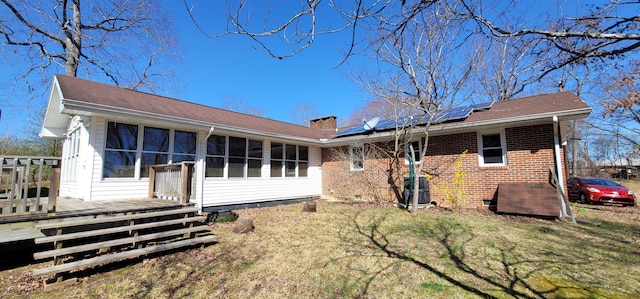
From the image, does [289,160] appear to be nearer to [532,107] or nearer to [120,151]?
[120,151]

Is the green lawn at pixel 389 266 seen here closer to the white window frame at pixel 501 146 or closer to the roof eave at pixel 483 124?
the white window frame at pixel 501 146

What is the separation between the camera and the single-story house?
6.86m

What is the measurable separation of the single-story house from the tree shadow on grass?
Result: 3573 millimetres

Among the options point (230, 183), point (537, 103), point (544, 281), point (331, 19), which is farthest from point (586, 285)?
point (230, 183)

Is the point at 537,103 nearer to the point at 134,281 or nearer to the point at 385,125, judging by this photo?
the point at 385,125

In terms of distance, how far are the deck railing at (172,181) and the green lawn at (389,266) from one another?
1278mm

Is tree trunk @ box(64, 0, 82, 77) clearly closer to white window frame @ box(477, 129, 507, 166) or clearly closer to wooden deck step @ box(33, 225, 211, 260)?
wooden deck step @ box(33, 225, 211, 260)

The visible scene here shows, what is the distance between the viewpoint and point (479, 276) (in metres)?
3.65

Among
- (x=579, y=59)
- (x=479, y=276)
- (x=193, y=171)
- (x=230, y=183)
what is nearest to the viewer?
(x=579, y=59)

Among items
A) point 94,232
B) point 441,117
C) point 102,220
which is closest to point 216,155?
point 102,220

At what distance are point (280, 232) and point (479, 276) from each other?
13.1 feet

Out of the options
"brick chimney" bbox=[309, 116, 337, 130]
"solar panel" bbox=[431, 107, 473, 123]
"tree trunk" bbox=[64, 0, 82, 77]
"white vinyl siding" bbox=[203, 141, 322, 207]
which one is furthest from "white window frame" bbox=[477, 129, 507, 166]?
"tree trunk" bbox=[64, 0, 82, 77]

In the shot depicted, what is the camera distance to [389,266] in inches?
160

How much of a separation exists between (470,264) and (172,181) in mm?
6242
